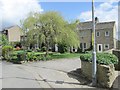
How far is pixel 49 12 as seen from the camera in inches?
1297

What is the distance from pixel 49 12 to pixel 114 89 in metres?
24.6

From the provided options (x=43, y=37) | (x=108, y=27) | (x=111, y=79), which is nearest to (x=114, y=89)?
(x=111, y=79)

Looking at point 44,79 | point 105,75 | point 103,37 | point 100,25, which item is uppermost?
point 100,25

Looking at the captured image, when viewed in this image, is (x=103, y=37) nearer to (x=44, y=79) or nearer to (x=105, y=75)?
(x=44, y=79)

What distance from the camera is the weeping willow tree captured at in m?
31.8

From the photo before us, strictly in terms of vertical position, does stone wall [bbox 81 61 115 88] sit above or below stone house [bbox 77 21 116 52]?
below

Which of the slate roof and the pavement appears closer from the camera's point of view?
the pavement

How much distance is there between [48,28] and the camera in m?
31.8

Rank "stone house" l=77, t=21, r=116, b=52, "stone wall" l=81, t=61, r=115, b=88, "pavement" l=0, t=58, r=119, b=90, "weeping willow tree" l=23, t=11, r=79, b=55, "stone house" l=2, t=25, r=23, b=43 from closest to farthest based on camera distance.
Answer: "stone wall" l=81, t=61, r=115, b=88 < "pavement" l=0, t=58, r=119, b=90 < "weeping willow tree" l=23, t=11, r=79, b=55 < "stone house" l=77, t=21, r=116, b=52 < "stone house" l=2, t=25, r=23, b=43

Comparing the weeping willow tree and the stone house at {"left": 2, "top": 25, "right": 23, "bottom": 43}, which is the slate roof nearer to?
the weeping willow tree

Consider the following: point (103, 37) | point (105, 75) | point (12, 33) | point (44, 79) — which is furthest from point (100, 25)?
point (12, 33)

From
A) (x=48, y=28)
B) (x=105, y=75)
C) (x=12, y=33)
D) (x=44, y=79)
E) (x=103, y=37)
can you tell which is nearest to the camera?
(x=105, y=75)

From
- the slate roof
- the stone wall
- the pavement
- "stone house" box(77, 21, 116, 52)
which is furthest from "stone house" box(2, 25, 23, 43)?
the stone wall

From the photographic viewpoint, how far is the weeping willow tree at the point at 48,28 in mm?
31812
